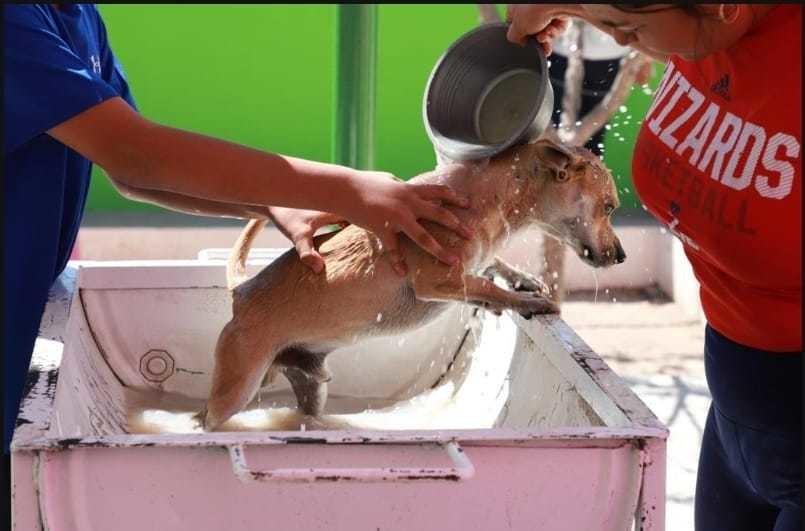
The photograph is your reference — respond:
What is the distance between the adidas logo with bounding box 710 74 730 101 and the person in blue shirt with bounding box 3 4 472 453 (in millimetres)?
544

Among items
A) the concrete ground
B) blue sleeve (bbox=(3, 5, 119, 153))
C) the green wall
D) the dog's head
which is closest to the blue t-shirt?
blue sleeve (bbox=(3, 5, 119, 153))

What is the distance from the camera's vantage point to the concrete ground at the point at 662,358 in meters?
4.49

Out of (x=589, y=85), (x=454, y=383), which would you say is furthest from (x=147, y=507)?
(x=589, y=85)

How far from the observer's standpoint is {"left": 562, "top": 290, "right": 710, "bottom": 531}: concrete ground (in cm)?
449

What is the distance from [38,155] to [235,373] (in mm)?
619

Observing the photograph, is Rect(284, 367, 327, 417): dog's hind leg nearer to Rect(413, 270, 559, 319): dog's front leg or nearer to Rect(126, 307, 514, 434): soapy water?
Rect(126, 307, 514, 434): soapy water

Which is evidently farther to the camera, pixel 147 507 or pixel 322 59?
pixel 322 59

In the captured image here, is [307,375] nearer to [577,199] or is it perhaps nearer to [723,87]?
[577,199]

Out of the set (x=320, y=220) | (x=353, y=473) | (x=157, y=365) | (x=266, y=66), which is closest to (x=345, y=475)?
(x=353, y=473)

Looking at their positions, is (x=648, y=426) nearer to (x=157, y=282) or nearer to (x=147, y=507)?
(x=147, y=507)

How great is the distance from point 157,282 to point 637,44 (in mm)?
1540

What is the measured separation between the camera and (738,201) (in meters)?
1.85

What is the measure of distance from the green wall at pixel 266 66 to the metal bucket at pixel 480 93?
5.76 m

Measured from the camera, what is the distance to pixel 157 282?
2.99 metres
